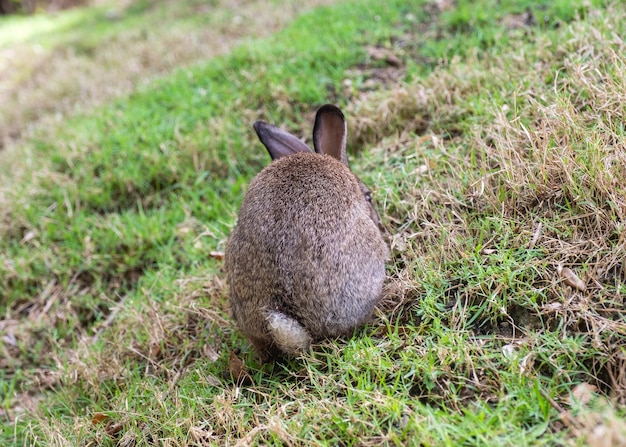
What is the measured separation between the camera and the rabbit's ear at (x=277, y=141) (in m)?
3.54

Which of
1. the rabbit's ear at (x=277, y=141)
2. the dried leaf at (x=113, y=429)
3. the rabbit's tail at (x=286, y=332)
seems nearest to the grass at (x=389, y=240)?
the dried leaf at (x=113, y=429)

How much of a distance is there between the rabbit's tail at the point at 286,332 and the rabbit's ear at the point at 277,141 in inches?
46.3

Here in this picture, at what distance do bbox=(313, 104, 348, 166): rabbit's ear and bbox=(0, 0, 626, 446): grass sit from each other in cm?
41

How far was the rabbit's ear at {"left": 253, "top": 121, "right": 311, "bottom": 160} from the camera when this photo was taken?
354 cm

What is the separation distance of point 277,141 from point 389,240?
0.93 meters

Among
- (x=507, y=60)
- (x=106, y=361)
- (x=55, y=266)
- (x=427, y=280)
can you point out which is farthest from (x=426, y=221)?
(x=55, y=266)

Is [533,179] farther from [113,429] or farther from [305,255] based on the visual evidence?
[113,429]

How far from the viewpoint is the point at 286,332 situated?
2.70 meters

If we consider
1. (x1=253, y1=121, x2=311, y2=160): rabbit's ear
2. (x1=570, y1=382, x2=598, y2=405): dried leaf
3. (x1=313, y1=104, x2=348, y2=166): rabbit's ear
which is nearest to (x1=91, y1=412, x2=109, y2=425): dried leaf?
(x1=253, y1=121, x2=311, y2=160): rabbit's ear

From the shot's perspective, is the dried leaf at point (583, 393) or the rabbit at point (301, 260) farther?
the rabbit at point (301, 260)

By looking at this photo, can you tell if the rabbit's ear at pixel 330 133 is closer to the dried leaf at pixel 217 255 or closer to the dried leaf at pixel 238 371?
the dried leaf at pixel 217 255

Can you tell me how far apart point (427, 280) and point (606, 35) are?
2.33 meters

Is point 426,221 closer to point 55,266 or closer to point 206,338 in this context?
point 206,338

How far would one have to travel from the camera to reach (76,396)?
340 centimetres
